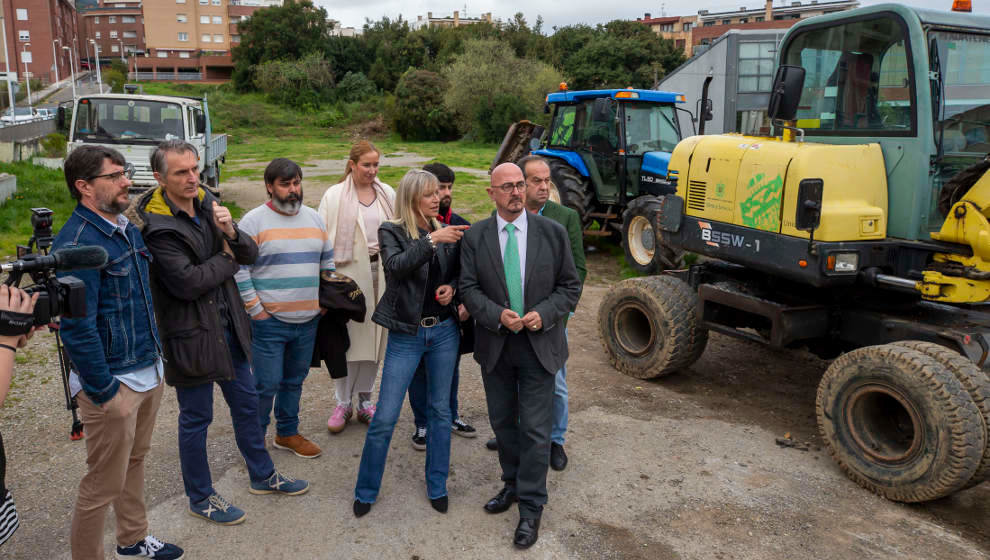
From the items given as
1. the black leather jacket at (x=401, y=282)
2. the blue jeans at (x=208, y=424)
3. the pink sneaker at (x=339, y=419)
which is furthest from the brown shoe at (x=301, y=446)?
the black leather jacket at (x=401, y=282)

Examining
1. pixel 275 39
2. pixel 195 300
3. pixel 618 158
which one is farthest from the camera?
pixel 275 39

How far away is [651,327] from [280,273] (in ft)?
10.5

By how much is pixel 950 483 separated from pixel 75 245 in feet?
14.6

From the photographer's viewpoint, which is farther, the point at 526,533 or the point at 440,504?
the point at 440,504

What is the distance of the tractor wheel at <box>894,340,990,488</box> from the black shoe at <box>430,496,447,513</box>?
2.85 metres

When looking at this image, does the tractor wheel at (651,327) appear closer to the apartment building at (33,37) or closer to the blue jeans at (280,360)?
the blue jeans at (280,360)

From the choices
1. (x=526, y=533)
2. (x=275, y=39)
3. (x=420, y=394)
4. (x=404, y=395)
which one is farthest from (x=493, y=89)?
(x=526, y=533)

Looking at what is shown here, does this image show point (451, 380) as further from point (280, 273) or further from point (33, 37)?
point (33, 37)

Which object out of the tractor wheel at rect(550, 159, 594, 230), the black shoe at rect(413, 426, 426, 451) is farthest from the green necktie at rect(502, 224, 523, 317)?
the tractor wheel at rect(550, 159, 594, 230)

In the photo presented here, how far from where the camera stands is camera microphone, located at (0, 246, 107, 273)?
2.52 meters

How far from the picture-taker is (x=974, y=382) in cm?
396

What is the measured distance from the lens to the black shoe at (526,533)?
363 cm

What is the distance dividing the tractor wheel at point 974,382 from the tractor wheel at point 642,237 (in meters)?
5.64

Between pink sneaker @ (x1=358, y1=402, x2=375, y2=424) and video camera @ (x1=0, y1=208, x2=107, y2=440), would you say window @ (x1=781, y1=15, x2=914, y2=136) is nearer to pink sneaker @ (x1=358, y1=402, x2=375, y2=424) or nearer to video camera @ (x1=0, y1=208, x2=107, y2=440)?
pink sneaker @ (x1=358, y1=402, x2=375, y2=424)
